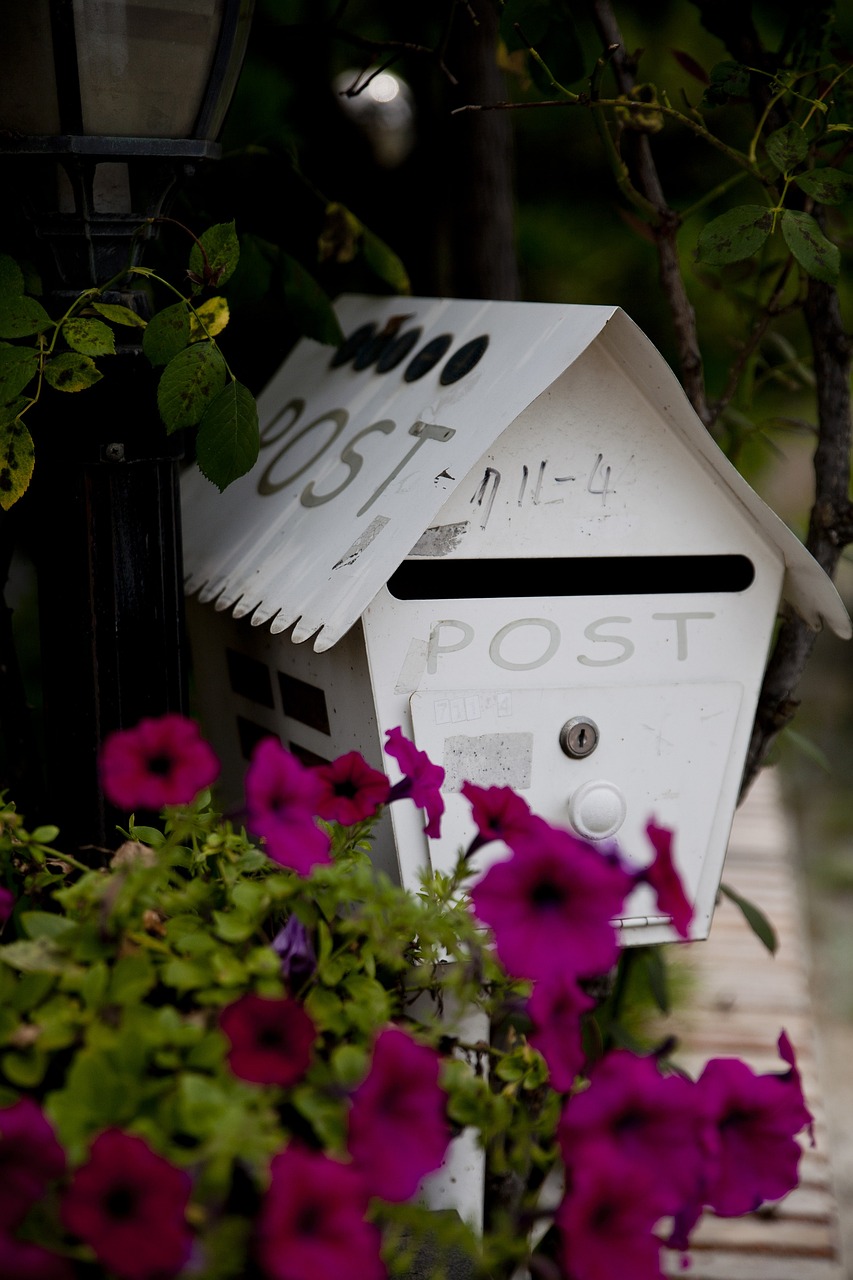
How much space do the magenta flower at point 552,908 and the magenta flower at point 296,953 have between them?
0.65ft

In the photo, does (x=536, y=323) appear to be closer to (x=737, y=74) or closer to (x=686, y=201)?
(x=737, y=74)

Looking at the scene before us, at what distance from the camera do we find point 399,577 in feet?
4.47

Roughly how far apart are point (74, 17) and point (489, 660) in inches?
29.8

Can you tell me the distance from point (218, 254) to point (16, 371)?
0.77ft

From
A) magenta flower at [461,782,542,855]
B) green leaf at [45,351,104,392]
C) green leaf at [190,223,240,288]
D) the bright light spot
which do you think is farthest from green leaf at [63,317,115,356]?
the bright light spot

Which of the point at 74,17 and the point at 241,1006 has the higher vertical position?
the point at 74,17

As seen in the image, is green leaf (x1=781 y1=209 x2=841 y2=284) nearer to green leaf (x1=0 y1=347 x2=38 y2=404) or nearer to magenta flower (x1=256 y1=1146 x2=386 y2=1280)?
green leaf (x1=0 y1=347 x2=38 y2=404)

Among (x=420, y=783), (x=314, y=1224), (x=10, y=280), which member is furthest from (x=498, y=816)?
(x=10, y=280)

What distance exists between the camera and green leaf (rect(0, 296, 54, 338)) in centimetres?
118

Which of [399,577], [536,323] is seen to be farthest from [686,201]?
[399,577]

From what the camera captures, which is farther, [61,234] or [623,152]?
[623,152]

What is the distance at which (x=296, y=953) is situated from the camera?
0.96m

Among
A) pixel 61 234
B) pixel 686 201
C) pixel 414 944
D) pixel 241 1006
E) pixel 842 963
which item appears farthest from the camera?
pixel 842 963

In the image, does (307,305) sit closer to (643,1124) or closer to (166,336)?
(166,336)
